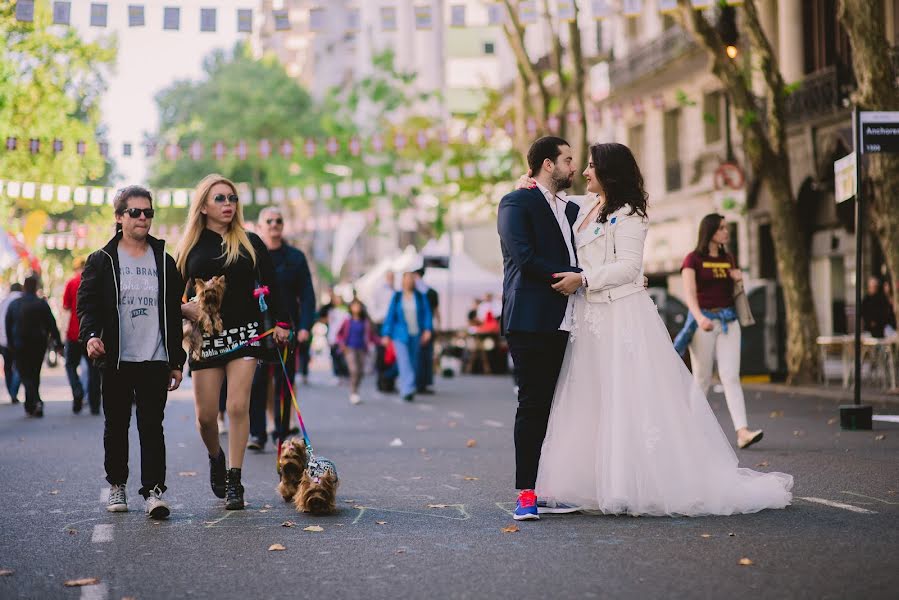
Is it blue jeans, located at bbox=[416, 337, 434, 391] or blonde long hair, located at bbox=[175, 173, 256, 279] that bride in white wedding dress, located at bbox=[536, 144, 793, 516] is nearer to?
blonde long hair, located at bbox=[175, 173, 256, 279]

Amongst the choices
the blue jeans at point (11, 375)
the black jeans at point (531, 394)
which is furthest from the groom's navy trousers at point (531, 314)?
the blue jeans at point (11, 375)

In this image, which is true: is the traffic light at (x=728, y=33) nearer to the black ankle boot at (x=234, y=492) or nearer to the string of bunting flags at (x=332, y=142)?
the string of bunting flags at (x=332, y=142)

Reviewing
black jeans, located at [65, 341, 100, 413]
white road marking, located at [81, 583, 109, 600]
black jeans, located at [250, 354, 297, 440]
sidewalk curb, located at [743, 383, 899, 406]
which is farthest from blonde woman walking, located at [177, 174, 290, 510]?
sidewalk curb, located at [743, 383, 899, 406]

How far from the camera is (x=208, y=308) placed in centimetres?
824

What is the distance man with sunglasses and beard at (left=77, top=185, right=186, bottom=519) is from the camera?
8.06m

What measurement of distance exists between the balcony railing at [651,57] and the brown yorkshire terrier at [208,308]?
29.2 m

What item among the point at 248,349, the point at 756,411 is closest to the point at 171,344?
the point at 248,349

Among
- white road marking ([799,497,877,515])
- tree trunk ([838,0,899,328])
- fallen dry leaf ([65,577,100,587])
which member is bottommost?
white road marking ([799,497,877,515])

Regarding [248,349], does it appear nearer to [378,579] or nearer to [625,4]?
[378,579]

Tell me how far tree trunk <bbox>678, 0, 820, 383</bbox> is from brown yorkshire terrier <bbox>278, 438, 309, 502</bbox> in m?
13.7

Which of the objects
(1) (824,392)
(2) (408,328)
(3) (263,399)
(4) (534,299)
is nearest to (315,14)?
(2) (408,328)

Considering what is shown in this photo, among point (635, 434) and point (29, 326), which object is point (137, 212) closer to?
point (635, 434)

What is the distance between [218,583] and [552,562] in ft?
4.59

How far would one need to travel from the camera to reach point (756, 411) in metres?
16.4
